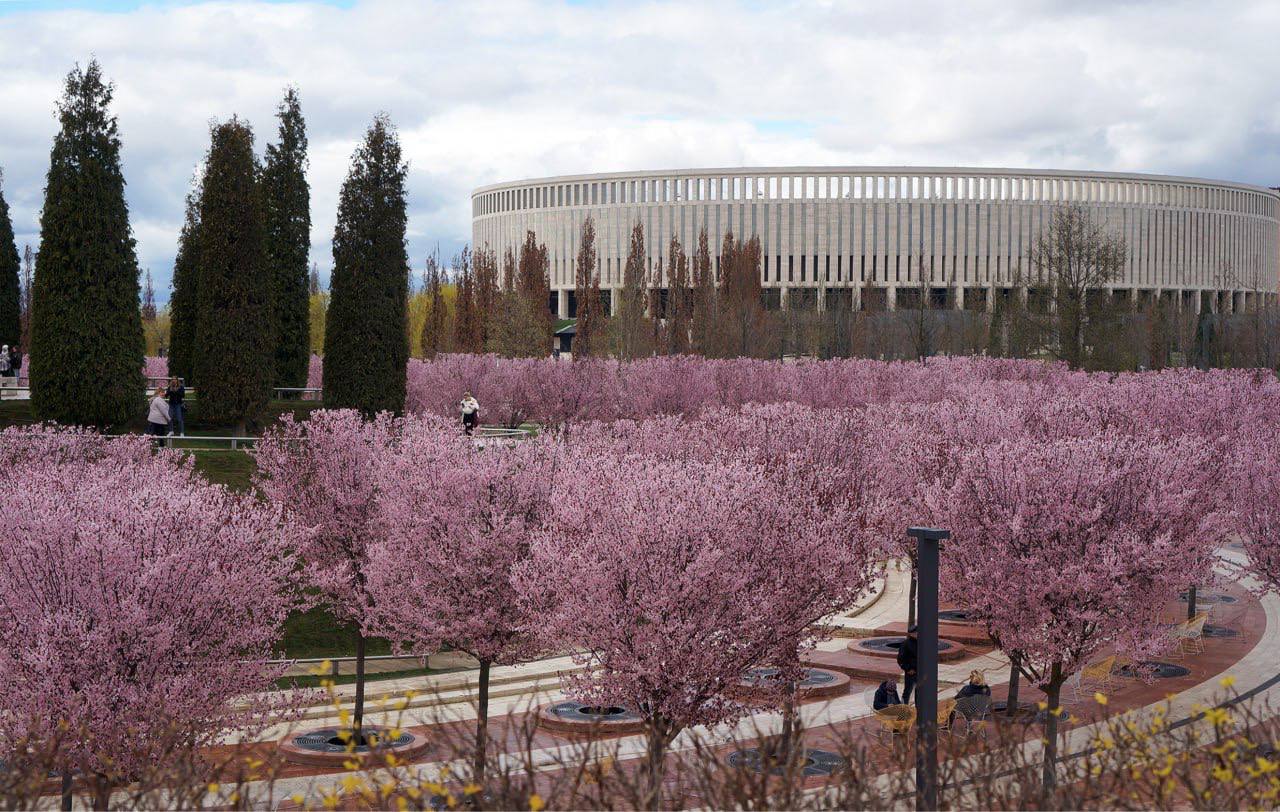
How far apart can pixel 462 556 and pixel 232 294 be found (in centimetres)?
2178

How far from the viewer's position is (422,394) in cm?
5038

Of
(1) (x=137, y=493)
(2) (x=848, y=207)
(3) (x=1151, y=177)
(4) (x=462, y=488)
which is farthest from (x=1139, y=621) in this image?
(3) (x=1151, y=177)

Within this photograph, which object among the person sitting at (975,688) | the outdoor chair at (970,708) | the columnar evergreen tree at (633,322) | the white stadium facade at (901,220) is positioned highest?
the white stadium facade at (901,220)

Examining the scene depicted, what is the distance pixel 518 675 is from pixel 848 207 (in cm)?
10104

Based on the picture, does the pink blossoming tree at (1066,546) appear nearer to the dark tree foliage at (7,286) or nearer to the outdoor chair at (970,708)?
the outdoor chair at (970,708)

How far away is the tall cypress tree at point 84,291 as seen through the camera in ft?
113

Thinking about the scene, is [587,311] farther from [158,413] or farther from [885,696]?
[885,696]

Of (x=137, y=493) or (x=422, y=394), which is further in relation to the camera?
(x=422, y=394)

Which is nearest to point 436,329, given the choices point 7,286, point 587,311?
point 587,311

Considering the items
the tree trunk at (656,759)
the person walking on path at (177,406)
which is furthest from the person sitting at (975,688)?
the person walking on path at (177,406)

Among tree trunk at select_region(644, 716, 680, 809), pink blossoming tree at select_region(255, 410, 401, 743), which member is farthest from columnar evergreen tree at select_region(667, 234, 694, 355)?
tree trunk at select_region(644, 716, 680, 809)

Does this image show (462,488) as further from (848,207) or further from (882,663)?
(848,207)

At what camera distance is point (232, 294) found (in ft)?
125

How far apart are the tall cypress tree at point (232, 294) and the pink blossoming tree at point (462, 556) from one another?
19523 mm
